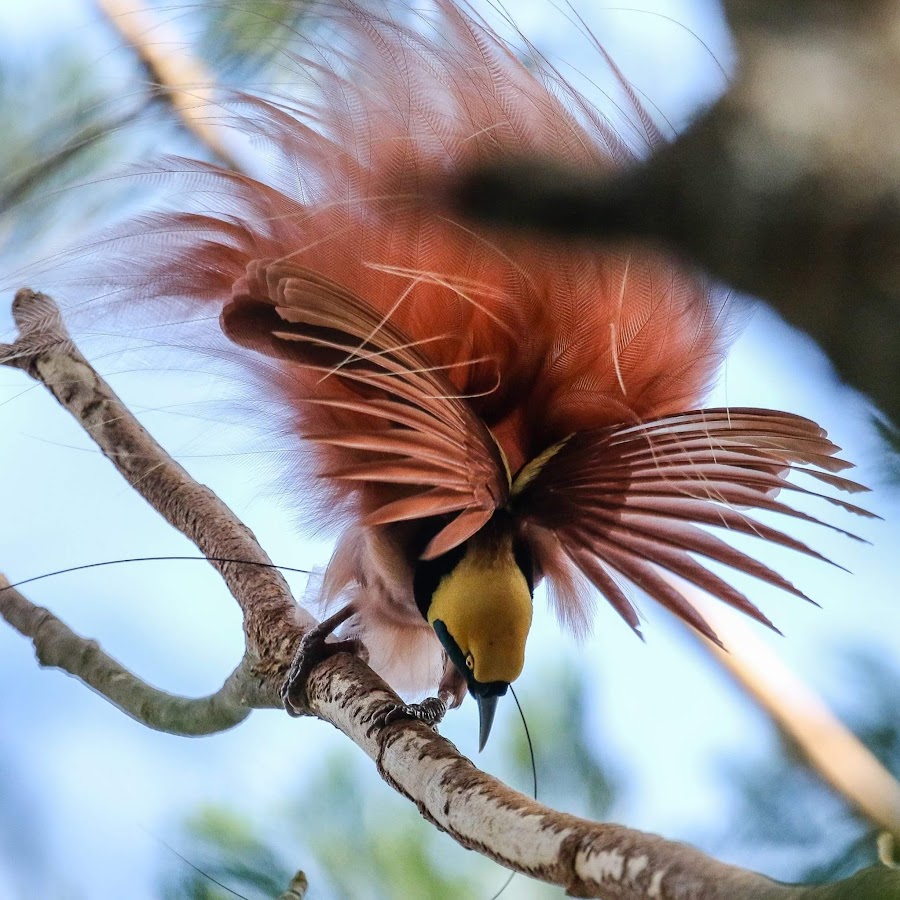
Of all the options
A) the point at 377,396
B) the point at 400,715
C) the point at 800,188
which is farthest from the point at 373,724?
the point at 800,188

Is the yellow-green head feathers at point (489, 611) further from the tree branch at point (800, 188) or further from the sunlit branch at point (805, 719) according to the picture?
the tree branch at point (800, 188)

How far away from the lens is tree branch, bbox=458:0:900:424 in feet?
0.65

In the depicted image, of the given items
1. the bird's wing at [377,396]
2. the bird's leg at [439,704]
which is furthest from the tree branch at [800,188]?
the bird's leg at [439,704]

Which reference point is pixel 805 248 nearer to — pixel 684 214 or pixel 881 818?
pixel 684 214

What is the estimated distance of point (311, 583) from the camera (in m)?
0.67

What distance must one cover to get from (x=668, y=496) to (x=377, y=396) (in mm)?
169

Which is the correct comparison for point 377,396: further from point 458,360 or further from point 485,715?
point 485,715

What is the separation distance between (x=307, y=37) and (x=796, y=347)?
36cm

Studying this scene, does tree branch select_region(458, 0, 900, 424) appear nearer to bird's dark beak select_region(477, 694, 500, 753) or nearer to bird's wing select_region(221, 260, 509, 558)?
bird's wing select_region(221, 260, 509, 558)

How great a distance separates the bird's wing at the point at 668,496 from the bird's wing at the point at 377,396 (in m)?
0.05

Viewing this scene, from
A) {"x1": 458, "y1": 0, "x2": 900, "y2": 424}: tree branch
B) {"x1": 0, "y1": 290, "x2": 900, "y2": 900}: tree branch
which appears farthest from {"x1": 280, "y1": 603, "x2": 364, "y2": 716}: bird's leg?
{"x1": 458, "y1": 0, "x2": 900, "y2": 424}: tree branch

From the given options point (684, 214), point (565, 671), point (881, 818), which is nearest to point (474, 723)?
point (565, 671)

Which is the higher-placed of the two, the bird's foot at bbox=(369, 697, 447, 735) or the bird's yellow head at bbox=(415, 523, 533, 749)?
the bird's yellow head at bbox=(415, 523, 533, 749)

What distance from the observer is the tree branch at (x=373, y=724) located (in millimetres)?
305
